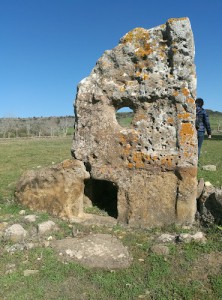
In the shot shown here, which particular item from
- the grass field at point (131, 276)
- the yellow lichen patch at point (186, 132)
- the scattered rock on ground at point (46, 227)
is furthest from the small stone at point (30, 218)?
the yellow lichen patch at point (186, 132)

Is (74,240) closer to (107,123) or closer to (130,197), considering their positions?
(130,197)

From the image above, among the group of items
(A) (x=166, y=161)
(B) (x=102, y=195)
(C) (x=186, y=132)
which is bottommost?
(B) (x=102, y=195)

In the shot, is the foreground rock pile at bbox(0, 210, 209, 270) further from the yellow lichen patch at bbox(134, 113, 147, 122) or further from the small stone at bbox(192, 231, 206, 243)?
the yellow lichen patch at bbox(134, 113, 147, 122)

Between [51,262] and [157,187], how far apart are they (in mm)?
2614

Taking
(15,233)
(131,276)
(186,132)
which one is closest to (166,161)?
(186,132)

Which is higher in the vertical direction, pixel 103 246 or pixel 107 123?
pixel 107 123

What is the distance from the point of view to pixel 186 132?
6836 millimetres

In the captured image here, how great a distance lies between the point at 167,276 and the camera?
5.08 meters

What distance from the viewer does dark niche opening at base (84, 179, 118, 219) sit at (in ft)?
26.7

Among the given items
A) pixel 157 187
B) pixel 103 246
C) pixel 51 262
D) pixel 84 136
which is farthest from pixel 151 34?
pixel 51 262

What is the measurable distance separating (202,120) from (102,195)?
4152 mm

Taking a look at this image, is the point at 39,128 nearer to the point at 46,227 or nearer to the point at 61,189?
the point at 61,189

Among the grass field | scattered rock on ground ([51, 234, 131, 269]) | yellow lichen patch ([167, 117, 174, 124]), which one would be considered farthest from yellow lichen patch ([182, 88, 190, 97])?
scattered rock on ground ([51, 234, 131, 269])

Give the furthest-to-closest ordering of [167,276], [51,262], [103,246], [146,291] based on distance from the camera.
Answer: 1. [103,246]
2. [51,262]
3. [167,276]
4. [146,291]
